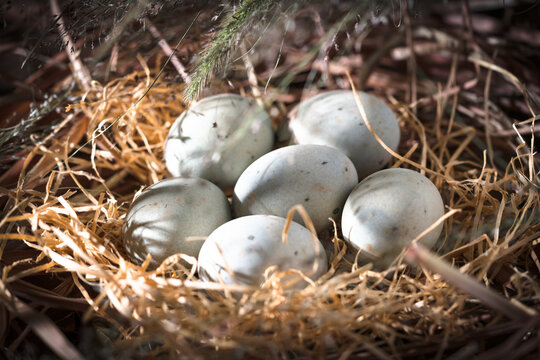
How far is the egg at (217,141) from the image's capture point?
862mm

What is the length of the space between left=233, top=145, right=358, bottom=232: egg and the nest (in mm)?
66

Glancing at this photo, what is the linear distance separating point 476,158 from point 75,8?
77 centimetres

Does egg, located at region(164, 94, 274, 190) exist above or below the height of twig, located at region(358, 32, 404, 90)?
above

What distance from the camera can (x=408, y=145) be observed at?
104 centimetres

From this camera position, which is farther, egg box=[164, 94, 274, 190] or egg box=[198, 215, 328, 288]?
egg box=[164, 94, 274, 190]

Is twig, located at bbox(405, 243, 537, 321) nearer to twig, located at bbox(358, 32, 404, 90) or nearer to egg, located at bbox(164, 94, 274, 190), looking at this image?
egg, located at bbox(164, 94, 274, 190)

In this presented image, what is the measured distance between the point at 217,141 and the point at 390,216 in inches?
12.7

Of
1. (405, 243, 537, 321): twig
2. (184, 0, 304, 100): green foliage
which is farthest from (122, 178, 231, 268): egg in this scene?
(405, 243, 537, 321): twig

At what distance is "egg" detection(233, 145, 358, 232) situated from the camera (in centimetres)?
75

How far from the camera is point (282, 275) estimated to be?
0.63m

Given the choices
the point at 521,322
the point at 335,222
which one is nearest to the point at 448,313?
the point at 521,322

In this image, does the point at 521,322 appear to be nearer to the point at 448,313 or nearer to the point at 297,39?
the point at 448,313

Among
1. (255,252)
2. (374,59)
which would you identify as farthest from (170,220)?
(374,59)

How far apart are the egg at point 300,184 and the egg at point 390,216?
4cm
